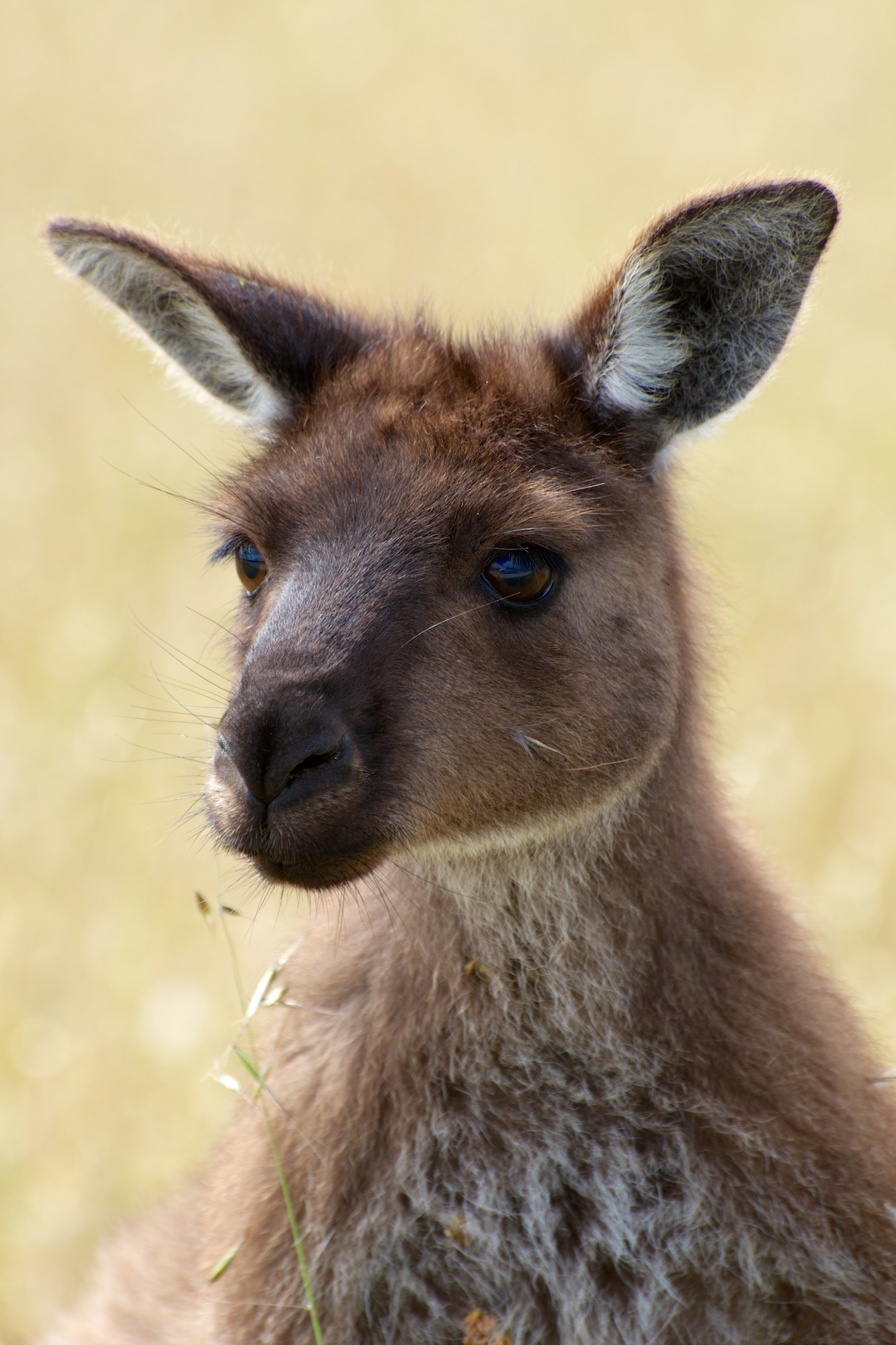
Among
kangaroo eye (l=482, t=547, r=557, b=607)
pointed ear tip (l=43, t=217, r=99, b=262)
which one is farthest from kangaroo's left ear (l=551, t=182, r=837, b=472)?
pointed ear tip (l=43, t=217, r=99, b=262)

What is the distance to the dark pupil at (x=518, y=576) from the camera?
4418 mm

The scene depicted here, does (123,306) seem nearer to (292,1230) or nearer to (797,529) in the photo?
(292,1230)

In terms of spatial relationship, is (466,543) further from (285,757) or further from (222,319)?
(222,319)

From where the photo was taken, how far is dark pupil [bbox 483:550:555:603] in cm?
442

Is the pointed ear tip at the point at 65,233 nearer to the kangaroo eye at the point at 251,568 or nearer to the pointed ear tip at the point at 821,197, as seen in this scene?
the kangaroo eye at the point at 251,568

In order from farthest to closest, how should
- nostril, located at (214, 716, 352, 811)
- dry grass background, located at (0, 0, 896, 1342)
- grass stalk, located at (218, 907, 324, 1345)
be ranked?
dry grass background, located at (0, 0, 896, 1342) → grass stalk, located at (218, 907, 324, 1345) → nostril, located at (214, 716, 352, 811)

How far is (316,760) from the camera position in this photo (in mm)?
3947

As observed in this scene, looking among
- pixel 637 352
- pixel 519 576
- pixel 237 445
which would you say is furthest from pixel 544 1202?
pixel 237 445

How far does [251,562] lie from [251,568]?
2 cm

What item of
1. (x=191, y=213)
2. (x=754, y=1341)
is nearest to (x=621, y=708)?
(x=754, y=1341)

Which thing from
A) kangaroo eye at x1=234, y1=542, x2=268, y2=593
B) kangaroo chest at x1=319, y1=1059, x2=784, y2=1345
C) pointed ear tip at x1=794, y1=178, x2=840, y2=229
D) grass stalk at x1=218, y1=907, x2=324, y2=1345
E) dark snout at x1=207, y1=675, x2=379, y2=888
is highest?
pointed ear tip at x1=794, y1=178, x2=840, y2=229

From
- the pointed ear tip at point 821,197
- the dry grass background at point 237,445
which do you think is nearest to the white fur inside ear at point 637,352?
the pointed ear tip at point 821,197

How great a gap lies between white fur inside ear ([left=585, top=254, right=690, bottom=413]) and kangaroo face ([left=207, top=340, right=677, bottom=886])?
139 millimetres

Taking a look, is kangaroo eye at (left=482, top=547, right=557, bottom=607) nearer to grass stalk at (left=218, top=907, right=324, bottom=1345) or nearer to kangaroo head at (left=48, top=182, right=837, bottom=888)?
kangaroo head at (left=48, top=182, right=837, bottom=888)
